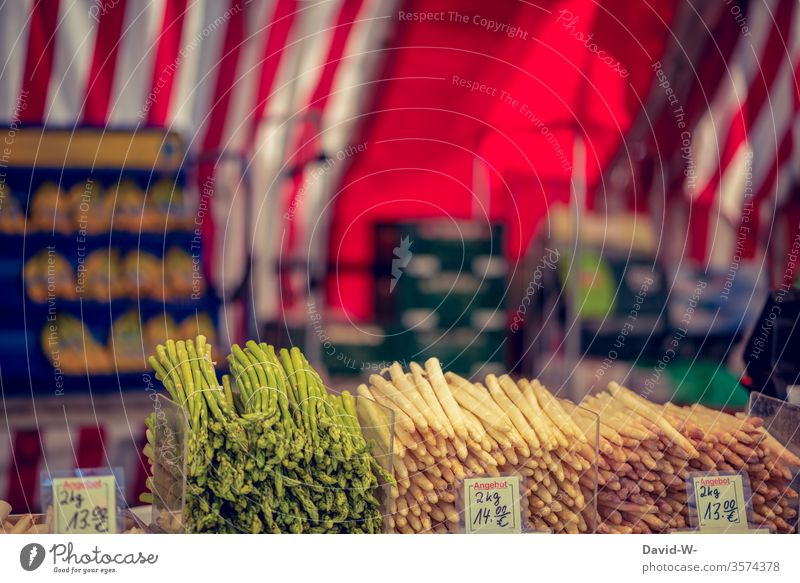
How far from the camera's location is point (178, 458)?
11.3ft

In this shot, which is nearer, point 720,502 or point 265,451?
point 265,451

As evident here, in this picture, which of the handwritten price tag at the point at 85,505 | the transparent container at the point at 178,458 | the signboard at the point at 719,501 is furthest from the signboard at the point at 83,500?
the signboard at the point at 719,501

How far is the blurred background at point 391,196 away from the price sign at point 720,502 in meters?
0.32

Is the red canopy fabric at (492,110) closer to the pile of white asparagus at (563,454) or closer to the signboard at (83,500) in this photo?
the pile of white asparagus at (563,454)

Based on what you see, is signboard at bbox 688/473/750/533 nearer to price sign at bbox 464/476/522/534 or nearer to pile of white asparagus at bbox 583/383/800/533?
pile of white asparagus at bbox 583/383/800/533

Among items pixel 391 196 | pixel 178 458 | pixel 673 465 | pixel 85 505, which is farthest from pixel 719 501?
pixel 85 505

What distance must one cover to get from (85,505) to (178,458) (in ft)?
1.13

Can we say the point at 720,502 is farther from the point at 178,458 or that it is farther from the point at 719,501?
the point at 178,458

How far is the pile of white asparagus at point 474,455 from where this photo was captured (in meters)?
3.63

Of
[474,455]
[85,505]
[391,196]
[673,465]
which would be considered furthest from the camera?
[391,196]

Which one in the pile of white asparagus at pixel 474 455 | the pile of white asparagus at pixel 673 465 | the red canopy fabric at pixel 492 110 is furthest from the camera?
the red canopy fabric at pixel 492 110

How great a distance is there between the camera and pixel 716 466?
380 cm

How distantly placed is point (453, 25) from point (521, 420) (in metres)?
1.26

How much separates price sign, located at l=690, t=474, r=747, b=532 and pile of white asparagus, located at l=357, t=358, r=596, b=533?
0.35 m
